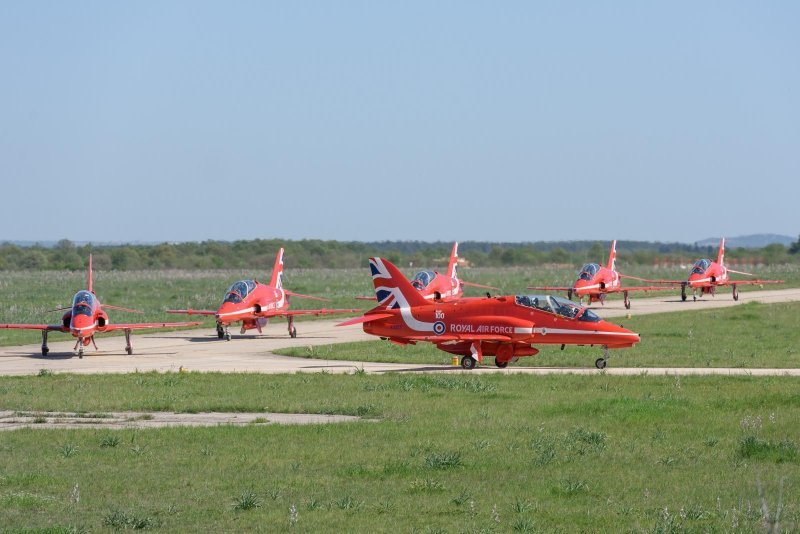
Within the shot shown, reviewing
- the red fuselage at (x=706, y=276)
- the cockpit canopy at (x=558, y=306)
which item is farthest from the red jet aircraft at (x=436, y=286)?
the cockpit canopy at (x=558, y=306)

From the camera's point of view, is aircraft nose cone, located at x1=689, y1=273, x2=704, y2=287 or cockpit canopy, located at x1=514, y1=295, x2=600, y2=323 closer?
cockpit canopy, located at x1=514, y1=295, x2=600, y2=323

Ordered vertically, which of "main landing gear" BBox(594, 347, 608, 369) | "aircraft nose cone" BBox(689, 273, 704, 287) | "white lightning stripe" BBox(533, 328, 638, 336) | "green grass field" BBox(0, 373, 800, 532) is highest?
"aircraft nose cone" BBox(689, 273, 704, 287)

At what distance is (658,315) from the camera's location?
171ft

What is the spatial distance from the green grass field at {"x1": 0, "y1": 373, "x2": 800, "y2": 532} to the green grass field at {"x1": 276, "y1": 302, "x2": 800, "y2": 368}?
664 cm

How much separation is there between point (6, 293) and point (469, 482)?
207 feet

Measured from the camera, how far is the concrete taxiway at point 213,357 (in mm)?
30484

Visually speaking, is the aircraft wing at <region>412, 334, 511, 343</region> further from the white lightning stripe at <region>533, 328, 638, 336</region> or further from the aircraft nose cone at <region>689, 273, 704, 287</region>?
the aircraft nose cone at <region>689, 273, 704, 287</region>

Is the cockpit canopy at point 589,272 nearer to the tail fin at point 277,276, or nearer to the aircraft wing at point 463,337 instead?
the tail fin at point 277,276

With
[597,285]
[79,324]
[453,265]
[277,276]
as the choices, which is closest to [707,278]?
[597,285]

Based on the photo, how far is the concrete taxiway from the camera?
30484mm

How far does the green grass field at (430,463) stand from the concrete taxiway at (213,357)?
539cm

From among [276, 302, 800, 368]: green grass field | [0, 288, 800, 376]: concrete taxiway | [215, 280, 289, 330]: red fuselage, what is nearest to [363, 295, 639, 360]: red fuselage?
[0, 288, 800, 376]: concrete taxiway

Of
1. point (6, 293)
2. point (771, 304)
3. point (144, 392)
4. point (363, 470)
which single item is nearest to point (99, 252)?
point (6, 293)

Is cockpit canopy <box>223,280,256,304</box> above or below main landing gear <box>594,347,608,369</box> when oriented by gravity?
above
